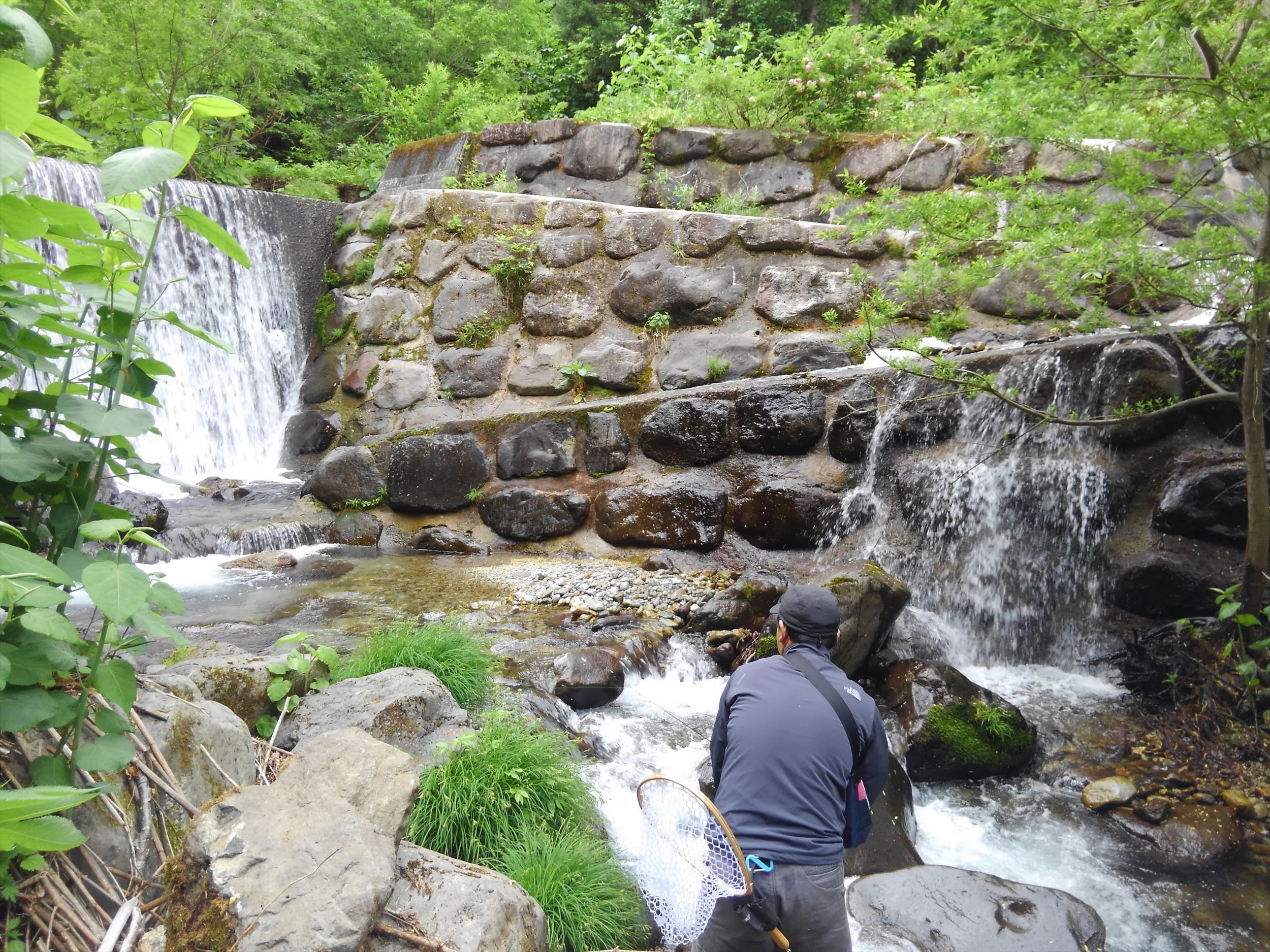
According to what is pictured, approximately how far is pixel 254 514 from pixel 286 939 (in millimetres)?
7550

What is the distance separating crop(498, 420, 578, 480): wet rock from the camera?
28.5 ft

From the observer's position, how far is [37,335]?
1.92 metres

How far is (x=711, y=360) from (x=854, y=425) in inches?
74.5

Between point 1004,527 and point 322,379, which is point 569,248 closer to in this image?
point 322,379

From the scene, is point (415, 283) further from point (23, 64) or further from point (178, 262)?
point (23, 64)

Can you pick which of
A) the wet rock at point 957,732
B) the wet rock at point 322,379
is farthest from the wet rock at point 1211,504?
the wet rock at point 322,379

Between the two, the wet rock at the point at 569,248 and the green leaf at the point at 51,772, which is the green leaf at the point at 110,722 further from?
the wet rock at the point at 569,248

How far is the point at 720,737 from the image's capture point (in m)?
2.87

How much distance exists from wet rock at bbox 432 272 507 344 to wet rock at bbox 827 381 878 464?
450 centimetres

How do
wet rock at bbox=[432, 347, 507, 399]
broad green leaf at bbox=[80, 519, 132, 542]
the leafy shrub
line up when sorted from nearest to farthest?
broad green leaf at bbox=[80, 519, 132, 542] < the leafy shrub < wet rock at bbox=[432, 347, 507, 399]

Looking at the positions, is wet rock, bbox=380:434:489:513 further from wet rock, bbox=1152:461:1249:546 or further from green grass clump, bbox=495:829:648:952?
wet rock, bbox=1152:461:1249:546

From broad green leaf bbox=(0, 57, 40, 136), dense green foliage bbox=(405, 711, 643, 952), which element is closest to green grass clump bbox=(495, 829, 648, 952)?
dense green foliage bbox=(405, 711, 643, 952)

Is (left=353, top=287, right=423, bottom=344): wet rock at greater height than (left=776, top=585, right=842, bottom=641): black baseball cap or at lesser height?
greater

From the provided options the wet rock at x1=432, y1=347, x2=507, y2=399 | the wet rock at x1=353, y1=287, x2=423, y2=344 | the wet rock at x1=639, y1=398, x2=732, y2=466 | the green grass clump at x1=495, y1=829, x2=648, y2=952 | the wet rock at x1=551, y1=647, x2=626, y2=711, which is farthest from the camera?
the wet rock at x1=353, y1=287, x2=423, y2=344
